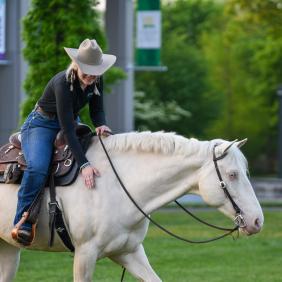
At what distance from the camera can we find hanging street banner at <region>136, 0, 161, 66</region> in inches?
1034

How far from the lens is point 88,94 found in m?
8.20

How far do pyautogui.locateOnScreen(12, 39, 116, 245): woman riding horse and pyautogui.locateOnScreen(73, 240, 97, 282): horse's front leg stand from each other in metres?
0.46

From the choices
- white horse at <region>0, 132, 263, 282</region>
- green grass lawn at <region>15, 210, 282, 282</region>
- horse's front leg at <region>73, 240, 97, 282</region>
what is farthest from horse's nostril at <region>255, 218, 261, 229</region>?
green grass lawn at <region>15, 210, 282, 282</region>

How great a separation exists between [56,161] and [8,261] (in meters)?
1.20

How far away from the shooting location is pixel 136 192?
8055mm

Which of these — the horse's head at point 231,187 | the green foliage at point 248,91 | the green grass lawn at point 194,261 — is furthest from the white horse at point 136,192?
the green foliage at point 248,91

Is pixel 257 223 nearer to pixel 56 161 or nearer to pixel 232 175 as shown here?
pixel 232 175

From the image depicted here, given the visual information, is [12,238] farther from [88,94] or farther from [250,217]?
[250,217]

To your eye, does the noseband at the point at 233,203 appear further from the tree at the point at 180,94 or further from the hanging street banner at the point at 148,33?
the tree at the point at 180,94

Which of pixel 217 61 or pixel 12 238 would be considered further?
pixel 217 61

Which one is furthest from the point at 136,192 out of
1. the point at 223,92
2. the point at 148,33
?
the point at 223,92

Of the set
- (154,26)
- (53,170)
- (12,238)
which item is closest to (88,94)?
(53,170)

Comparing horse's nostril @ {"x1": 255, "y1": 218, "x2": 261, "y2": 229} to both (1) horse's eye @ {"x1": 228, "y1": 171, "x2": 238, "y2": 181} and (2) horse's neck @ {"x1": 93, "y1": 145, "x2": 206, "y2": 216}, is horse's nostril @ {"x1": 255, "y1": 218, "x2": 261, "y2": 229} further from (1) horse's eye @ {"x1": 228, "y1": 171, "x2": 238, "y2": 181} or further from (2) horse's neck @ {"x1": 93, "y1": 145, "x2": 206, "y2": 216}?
(2) horse's neck @ {"x1": 93, "y1": 145, "x2": 206, "y2": 216}

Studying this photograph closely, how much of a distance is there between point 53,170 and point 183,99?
144ft
